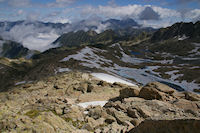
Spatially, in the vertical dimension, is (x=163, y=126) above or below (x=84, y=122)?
above

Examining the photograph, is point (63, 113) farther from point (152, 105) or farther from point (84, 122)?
point (152, 105)

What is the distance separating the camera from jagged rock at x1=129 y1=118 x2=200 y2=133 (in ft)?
23.1

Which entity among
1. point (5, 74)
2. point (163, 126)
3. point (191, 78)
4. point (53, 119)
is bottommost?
point (5, 74)

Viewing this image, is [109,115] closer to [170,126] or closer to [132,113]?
[132,113]

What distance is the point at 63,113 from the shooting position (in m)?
16.5

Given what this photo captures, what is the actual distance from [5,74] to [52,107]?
15866 cm

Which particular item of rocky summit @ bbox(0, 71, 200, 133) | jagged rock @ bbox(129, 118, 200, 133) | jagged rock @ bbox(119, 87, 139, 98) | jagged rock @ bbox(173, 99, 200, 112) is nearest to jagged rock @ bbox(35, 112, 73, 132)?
rocky summit @ bbox(0, 71, 200, 133)

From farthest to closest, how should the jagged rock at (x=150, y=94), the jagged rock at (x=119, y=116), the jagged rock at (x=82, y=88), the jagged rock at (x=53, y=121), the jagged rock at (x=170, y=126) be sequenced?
the jagged rock at (x=82, y=88)
the jagged rock at (x=150, y=94)
the jagged rock at (x=119, y=116)
the jagged rock at (x=53, y=121)
the jagged rock at (x=170, y=126)

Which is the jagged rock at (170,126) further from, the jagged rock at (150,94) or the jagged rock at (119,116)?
the jagged rock at (150,94)

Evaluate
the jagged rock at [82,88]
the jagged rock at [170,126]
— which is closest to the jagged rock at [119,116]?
the jagged rock at [170,126]

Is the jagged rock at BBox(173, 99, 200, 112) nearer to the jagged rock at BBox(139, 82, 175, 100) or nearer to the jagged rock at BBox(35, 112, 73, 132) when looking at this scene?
the jagged rock at BBox(139, 82, 175, 100)

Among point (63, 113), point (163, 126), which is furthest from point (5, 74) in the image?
point (163, 126)

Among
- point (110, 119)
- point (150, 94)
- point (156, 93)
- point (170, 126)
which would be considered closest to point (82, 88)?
point (150, 94)

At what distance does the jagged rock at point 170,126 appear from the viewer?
7.03 m
